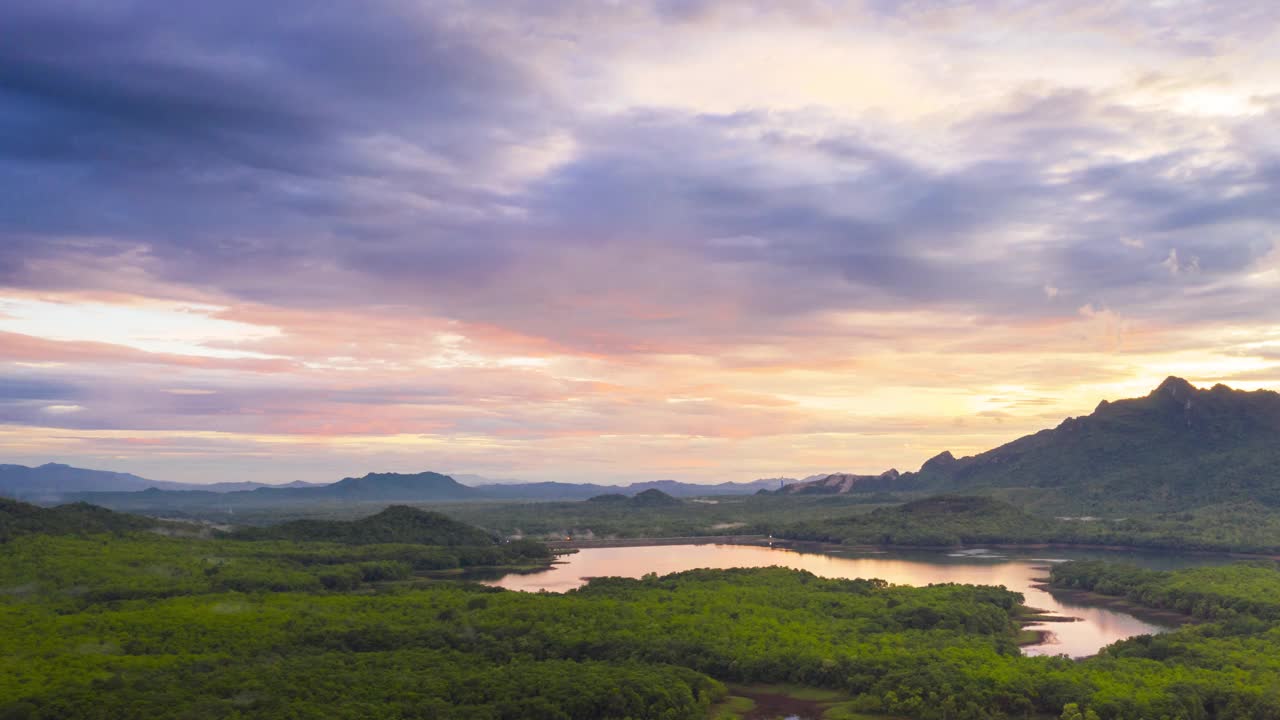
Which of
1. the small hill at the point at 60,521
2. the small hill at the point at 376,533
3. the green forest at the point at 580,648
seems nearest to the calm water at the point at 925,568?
the green forest at the point at 580,648

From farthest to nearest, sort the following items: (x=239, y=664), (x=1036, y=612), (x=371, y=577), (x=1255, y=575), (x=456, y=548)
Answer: (x=456, y=548), (x=371, y=577), (x=1255, y=575), (x=1036, y=612), (x=239, y=664)

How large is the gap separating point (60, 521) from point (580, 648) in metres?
103

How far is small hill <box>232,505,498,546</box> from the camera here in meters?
183

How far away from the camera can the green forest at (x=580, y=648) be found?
65.8m

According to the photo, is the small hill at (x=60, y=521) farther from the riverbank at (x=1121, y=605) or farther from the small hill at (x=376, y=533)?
the riverbank at (x=1121, y=605)

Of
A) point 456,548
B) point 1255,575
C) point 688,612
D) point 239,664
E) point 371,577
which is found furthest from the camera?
point 456,548

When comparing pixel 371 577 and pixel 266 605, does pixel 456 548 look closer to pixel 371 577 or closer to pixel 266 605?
pixel 371 577

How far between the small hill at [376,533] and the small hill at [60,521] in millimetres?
22417

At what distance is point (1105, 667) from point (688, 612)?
37.1m

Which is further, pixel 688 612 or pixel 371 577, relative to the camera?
pixel 371 577

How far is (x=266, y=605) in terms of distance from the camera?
100 metres

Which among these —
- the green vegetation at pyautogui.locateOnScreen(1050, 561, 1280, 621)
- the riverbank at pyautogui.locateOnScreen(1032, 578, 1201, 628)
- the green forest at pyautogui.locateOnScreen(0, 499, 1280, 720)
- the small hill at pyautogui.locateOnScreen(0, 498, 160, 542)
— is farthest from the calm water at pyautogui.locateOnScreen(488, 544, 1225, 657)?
the small hill at pyautogui.locateOnScreen(0, 498, 160, 542)

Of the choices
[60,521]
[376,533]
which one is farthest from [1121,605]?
[60,521]

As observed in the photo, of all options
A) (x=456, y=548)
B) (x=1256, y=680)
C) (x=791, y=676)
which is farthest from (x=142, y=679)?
(x=456, y=548)
